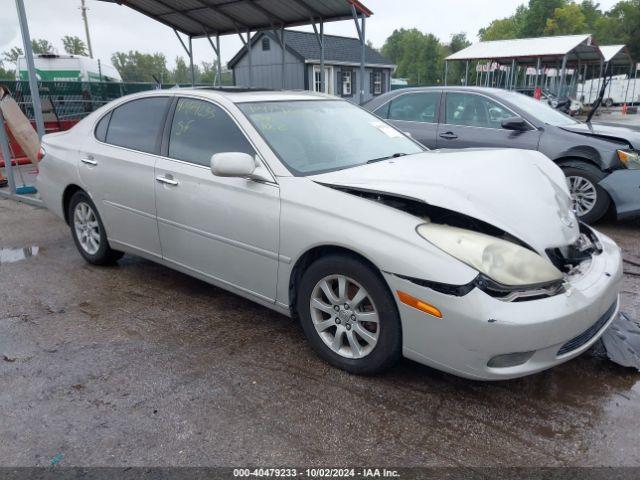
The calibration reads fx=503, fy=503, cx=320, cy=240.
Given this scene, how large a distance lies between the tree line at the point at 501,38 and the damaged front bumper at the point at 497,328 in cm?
3825

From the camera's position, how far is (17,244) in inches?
225

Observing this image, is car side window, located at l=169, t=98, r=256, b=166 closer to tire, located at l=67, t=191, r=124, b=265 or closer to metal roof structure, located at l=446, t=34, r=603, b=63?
tire, located at l=67, t=191, r=124, b=265

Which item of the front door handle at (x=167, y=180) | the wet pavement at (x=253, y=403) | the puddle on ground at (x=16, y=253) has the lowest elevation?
the puddle on ground at (x=16, y=253)

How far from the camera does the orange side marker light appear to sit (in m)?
2.44

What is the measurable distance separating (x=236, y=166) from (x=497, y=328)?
5.73 feet

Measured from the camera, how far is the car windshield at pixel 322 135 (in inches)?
131

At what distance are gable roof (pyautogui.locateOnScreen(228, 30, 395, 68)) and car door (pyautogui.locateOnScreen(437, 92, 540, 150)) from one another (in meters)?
25.0

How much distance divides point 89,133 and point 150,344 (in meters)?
2.29

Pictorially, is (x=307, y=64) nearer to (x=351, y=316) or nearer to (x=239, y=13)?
(x=239, y=13)

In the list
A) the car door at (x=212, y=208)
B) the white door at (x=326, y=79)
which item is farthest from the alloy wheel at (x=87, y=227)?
the white door at (x=326, y=79)

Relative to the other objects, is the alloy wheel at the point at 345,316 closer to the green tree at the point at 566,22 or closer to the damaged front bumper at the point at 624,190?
the damaged front bumper at the point at 624,190

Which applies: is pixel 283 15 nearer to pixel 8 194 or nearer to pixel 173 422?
pixel 8 194

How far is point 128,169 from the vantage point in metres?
4.05

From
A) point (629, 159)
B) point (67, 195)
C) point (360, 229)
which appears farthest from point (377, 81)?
point (360, 229)
